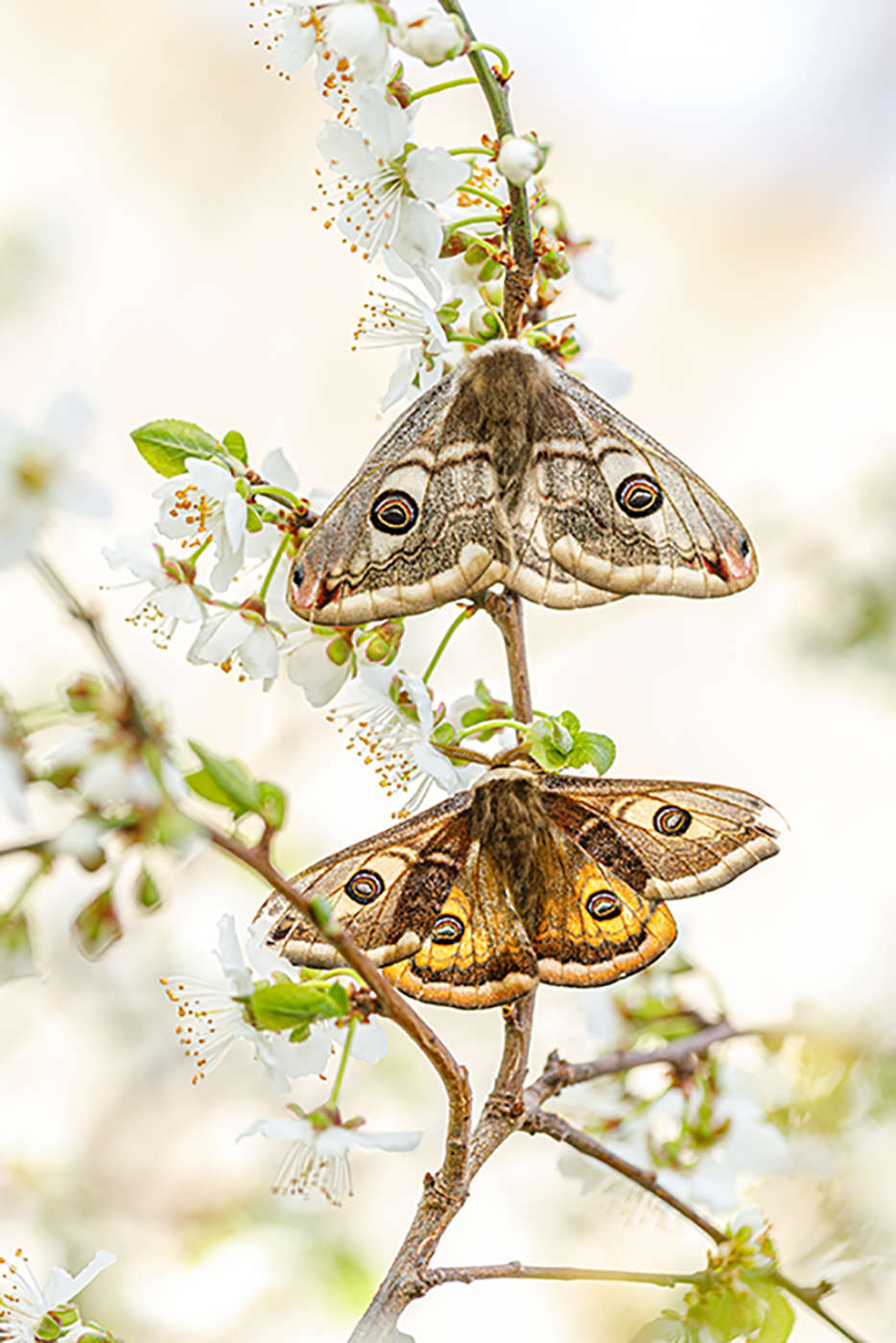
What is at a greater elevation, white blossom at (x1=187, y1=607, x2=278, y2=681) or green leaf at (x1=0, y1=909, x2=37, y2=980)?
white blossom at (x1=187, y1=607, x2=278, y2=681)

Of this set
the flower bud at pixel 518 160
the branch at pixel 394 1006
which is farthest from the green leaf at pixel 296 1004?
the flower bud at pixel 518 160

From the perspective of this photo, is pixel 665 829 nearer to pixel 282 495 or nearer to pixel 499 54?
pixel 282 495

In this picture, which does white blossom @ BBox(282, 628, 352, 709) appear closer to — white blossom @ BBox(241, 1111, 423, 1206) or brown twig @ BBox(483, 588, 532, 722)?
brown twig @ BBox(483, 588, 532, 722)

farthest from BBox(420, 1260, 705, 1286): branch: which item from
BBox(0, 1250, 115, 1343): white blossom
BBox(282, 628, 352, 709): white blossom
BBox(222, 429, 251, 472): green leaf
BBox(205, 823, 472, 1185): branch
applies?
BBox(222, 429, 251, 472): green leaf

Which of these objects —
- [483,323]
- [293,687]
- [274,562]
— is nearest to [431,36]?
[483,323]

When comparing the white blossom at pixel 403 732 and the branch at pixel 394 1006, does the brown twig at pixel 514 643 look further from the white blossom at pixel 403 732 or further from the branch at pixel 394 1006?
the branch at pixel 394 1006

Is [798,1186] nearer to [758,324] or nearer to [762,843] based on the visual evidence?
[762,843]

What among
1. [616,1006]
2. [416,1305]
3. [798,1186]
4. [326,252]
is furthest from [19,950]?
[326,252]
